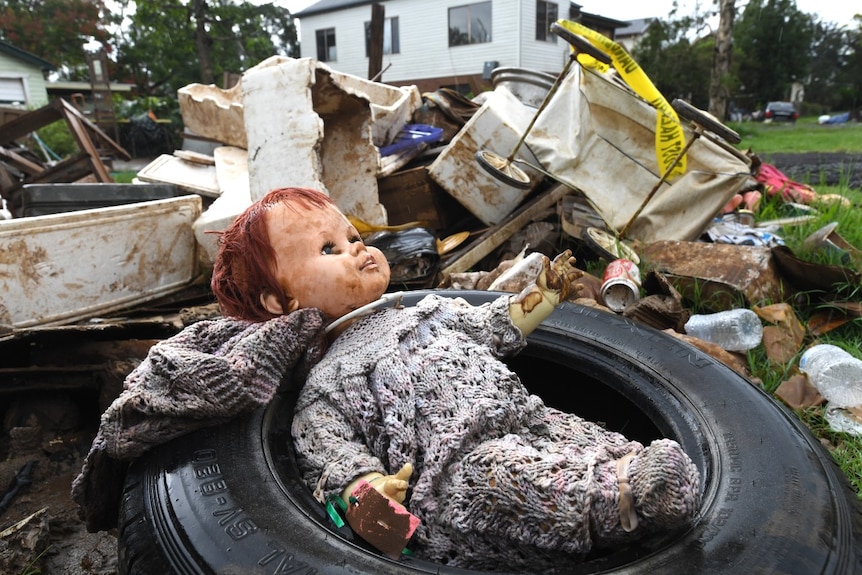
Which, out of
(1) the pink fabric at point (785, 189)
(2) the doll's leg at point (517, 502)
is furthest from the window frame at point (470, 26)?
(2) the doll's leg at point (517, 502)

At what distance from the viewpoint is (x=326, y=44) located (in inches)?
893

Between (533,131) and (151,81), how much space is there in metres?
31.3

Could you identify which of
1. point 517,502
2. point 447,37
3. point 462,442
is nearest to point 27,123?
point 462,442

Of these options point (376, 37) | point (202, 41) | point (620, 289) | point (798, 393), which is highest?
point (202, 41)

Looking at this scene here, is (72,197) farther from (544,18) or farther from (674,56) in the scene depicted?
(674,56)

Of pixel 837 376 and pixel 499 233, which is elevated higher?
pixel 499 233

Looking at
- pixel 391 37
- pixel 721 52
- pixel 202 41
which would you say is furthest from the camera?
pixel 391 37

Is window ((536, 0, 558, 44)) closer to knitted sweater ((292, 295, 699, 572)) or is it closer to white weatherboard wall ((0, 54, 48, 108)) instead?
white weatherboard wall ((0, 54, 48, 108))

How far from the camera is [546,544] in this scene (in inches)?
41.5

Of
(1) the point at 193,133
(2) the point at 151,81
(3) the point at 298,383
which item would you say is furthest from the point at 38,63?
(3) the point at 298,383

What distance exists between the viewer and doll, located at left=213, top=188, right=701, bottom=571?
1023mm

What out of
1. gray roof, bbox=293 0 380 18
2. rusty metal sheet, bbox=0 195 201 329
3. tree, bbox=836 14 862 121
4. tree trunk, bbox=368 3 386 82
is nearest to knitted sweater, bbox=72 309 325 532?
rusty metal sheet, bbox=0 195 201 329

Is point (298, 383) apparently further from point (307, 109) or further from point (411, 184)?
point (411, 184)

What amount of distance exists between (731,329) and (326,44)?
22952 millimetres
